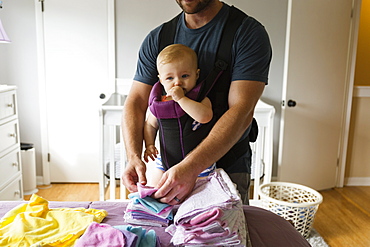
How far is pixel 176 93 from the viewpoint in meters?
1.27

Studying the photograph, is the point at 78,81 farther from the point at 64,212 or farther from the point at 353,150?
the point at 353,150

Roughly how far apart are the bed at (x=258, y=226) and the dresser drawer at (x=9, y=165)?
1316 mm

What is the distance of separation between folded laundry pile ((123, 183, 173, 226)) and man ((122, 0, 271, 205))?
32 mm

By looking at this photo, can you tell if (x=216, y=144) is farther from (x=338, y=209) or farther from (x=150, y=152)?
(x=338, y=209)

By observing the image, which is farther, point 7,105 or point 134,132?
point 7,105

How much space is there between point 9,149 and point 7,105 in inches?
12.7

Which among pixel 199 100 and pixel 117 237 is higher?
pixel 199 100

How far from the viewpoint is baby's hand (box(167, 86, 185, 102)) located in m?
1.27

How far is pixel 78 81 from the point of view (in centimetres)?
351

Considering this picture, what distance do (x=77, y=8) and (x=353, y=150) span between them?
298cm

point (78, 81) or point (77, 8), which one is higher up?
point (77, 8)

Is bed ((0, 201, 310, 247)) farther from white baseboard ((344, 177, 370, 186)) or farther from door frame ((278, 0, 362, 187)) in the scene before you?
white baseboard ((344, 177, 370, 186))

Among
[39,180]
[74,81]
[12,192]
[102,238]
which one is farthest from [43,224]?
[39,180]

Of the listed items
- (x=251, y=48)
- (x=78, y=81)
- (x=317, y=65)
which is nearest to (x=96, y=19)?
(x=78, y=81)
